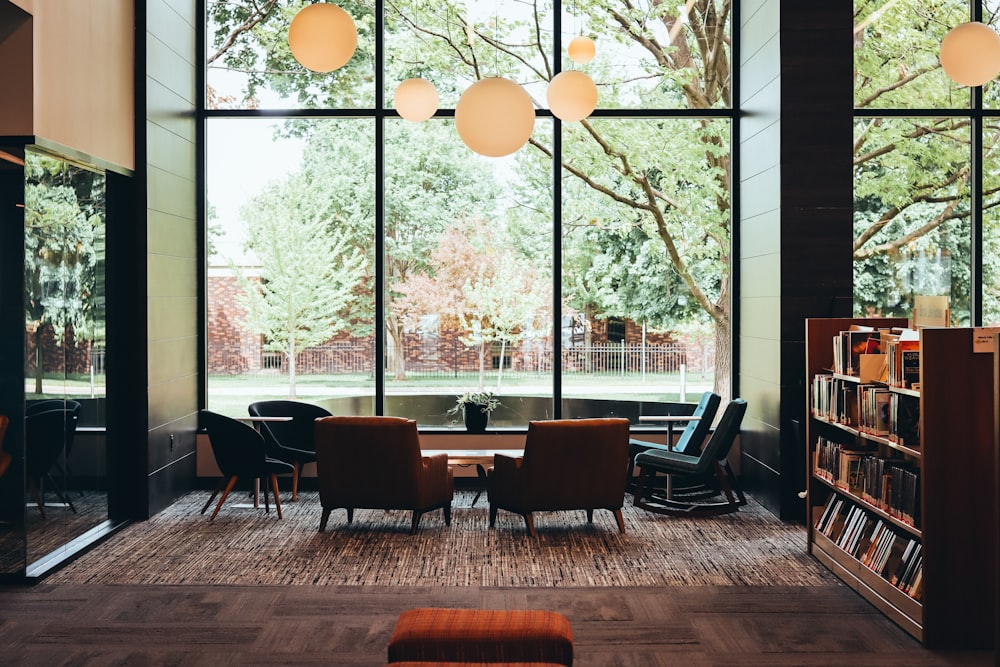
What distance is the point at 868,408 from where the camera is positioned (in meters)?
5.19

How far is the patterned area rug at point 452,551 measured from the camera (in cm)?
552

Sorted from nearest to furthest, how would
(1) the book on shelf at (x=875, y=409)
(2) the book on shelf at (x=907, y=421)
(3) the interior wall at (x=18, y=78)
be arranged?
(2) the book on shelf at (x=907, y=421) → (1) the book on shelf at (x=875, y=409) → (3) the interior wall at (x=18, y=78)

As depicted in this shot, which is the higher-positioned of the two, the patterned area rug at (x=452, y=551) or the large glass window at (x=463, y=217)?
the large glass window at (x=463, y=217)

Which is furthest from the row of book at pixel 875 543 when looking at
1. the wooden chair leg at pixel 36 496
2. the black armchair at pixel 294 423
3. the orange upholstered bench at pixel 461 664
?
the wooden chair leg at pixel 36 496

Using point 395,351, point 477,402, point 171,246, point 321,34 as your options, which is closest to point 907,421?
point 321,34

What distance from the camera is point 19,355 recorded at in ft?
17.6

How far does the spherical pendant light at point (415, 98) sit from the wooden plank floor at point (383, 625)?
325 cm

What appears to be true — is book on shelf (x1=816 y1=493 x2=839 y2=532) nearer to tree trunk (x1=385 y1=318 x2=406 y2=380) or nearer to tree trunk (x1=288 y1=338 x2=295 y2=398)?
tree trunk (x1=385 y1=318 x2=406 y2=380)

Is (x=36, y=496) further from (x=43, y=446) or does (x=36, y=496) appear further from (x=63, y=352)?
(x=63, y=352)

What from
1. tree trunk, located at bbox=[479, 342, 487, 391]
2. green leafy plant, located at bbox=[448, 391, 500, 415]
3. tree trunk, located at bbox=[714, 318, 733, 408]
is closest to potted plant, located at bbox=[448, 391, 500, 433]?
green leafy plant, located at bbox=[448, 391, 500, 415]

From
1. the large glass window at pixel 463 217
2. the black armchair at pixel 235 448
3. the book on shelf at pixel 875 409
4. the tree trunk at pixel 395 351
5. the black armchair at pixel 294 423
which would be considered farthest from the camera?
the tree trunk at pixel 395 351

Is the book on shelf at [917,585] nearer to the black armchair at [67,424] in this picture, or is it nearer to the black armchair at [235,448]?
the black armchair at [235,448]

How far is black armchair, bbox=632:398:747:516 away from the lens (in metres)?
7.16

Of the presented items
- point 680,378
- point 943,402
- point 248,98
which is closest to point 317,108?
point 248,98
